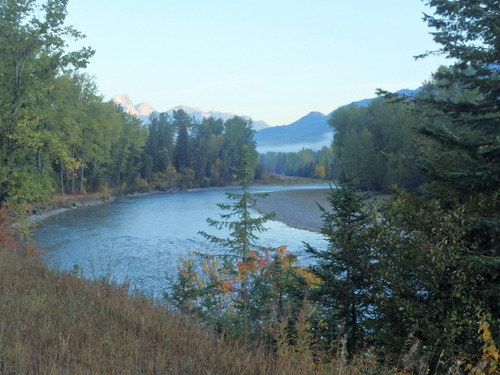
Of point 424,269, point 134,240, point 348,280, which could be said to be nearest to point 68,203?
point 134,240

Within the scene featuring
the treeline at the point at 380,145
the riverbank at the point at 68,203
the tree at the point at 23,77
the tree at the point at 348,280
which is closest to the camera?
the tree at the point at 348,280

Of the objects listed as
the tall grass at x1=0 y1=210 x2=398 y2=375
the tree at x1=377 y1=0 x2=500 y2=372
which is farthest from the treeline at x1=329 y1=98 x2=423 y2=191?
the tall grass at x1=0 y1=210 x2=398 y2=375

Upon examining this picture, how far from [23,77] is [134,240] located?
1274 cm

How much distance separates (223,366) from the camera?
4090mm

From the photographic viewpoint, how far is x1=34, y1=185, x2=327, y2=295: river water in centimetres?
1842

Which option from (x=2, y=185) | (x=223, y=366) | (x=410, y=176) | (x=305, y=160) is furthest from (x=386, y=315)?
(x=305, y=160)

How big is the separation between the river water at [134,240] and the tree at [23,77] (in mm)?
4355

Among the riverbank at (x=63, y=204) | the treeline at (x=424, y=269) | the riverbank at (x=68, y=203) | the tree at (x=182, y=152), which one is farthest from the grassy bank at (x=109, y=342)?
the tree at (x=182, y=152)

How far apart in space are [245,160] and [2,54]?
12.6 metres

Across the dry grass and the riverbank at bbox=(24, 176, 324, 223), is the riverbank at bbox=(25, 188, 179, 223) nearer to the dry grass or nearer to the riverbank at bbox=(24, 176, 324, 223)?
the riverbank at bbox=(24, 176, 324, 223)

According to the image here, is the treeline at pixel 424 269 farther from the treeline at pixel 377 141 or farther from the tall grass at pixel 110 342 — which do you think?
the treeline at pixel 377 141

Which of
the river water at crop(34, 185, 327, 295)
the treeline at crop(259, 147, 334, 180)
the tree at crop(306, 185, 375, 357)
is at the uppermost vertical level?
the treeline at crop(259, 147, 334, 180)

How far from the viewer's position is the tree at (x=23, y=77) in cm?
1764

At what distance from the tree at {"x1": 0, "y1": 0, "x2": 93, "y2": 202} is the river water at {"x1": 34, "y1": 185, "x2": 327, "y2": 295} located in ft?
14.3
